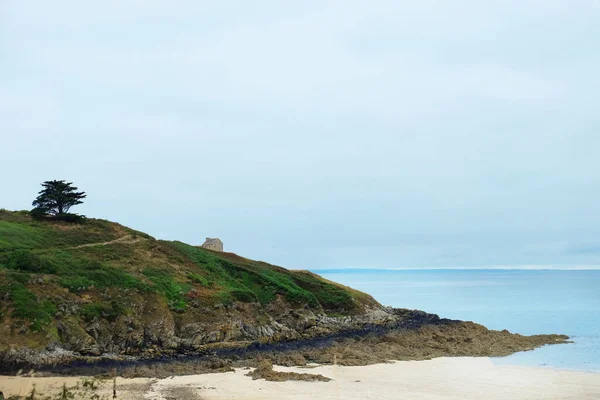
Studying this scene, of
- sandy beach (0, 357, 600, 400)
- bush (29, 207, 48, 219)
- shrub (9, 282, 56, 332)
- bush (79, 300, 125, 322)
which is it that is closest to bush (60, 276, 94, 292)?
bush (79, 300, 125, 322)

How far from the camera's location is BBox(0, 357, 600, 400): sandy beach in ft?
98.2

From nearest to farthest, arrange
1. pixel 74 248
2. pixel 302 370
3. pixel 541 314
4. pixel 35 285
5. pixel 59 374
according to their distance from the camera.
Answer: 1. pixel 59 374
2. pixel 302 370
3. pixel 35 285
4. pixel 74 248
5. pixel 541 314

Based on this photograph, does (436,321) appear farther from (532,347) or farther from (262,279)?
(262,279)

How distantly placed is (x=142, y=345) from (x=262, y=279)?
84.3 feet

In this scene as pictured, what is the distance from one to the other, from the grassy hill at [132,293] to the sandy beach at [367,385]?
8802mm

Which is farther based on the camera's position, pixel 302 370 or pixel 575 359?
pixel 575 359

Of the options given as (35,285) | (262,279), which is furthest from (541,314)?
(35,285)

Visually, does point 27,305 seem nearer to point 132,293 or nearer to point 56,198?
point 132,293

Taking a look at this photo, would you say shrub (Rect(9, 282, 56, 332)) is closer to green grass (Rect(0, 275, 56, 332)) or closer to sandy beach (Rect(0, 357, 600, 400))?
green grass (Rect(0, 275, 56, 332))

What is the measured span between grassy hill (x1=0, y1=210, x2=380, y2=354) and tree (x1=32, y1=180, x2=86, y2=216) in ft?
7.90

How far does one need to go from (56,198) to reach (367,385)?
53.3 metres

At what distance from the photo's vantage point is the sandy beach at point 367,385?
29920 millimetres

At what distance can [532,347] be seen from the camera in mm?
50688

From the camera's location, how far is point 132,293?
48.9m
